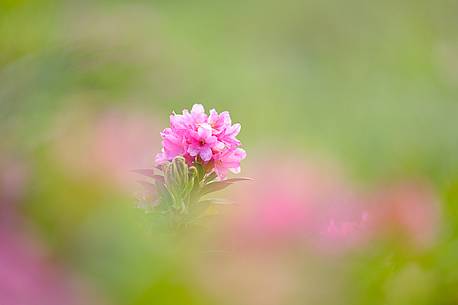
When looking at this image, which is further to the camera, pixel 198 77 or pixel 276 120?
pixel 198 77

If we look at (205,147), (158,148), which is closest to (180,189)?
(205,147)

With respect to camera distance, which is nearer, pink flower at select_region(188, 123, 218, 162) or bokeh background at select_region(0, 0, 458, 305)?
bokeh background at select_region(0, 0, 458, 305)

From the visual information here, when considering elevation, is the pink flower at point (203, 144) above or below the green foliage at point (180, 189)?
above

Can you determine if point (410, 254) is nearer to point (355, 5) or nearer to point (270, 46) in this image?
point (270, 46)

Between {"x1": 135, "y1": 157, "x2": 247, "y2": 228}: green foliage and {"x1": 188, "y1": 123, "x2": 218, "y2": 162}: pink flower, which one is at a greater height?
{"x1": 188, "y1": 123, "x2": 218, "y2": 162}: pink flower

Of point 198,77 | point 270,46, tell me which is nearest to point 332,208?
point 198,77

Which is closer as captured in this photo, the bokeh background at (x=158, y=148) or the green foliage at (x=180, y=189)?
the bokeh background at (x=158, y=148)
